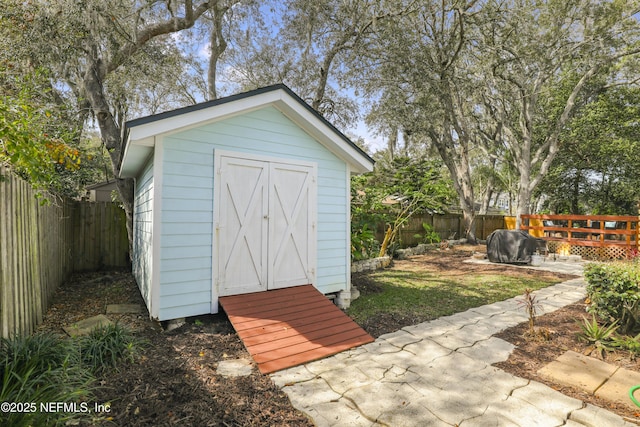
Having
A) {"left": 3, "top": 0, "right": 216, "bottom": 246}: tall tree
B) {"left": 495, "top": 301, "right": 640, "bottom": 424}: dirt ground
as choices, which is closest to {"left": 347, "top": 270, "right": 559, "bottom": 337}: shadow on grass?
{"left": 495, "top": 301, "right": 640, "bottom": 424}: dirt ground

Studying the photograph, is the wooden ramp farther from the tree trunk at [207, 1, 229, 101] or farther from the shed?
the tree trunk at [207, 1, 229, 101]

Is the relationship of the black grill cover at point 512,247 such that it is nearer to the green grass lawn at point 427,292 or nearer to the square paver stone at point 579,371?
the green grass lawn at point 427,292

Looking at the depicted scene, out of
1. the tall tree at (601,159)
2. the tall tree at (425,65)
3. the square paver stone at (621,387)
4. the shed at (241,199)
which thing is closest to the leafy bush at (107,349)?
the shed at (241,199)

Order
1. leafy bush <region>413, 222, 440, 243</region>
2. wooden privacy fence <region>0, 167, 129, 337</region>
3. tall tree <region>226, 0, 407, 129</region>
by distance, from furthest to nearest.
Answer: leafy bush <region>413, 222, 440, 243</region> → tall tree <region>226, 0, 407, 129</region> → wooden privacy fence <region>0, 167, 129, 337</region>

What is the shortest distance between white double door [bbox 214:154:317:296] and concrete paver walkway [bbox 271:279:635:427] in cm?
164

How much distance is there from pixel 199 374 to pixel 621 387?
149 inches

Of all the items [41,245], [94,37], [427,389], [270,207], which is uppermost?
[94,37]

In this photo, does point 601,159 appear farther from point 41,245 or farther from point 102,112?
point 41,245

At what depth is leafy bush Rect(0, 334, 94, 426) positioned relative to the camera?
Answer: 6.19 feet

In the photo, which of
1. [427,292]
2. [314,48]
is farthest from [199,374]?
[314,48]

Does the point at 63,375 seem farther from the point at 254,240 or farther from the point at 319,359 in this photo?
the point at 254,240

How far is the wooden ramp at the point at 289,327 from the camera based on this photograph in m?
3.39

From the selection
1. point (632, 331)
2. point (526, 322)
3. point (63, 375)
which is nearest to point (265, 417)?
point (63, 375)

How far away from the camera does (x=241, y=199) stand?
176 inches
